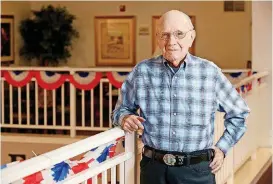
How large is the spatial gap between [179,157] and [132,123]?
0.86ft

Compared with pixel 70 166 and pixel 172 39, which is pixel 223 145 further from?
pixel 70 166

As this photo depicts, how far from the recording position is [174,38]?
2402mm

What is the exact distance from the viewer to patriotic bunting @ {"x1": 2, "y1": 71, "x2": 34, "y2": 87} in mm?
7543

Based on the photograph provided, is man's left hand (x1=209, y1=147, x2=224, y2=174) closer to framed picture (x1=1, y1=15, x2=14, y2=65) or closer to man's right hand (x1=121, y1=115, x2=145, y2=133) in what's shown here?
man's right hand (x1=121, y1=115, x2=145, y2=133)

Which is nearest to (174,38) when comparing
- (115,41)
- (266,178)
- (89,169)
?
(89,169)

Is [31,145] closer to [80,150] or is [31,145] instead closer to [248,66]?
[248,66]

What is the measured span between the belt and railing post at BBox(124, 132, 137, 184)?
36 cm

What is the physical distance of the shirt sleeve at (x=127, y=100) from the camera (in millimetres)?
2605

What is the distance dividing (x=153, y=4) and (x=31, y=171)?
9108 mm

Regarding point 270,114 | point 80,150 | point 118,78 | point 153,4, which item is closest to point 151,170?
point 80,150

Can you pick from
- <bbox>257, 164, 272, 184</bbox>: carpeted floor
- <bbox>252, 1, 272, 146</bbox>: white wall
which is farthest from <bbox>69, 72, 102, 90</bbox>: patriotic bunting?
<bbox>257, 164, 272, 184</bbox>: carpeted floor

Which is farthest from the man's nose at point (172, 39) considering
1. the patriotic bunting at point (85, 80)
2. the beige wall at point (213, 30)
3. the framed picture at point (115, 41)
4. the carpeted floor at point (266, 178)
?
the framed picture at point (115, 41)

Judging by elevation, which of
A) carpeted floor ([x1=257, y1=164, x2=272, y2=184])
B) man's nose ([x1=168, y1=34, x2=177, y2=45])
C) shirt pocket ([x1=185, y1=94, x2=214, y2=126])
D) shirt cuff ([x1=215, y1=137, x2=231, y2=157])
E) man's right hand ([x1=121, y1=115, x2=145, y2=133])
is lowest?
carpeted floor ([x1=257, y1=164, x2=272, y2=184])

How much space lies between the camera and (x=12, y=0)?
1049cm
